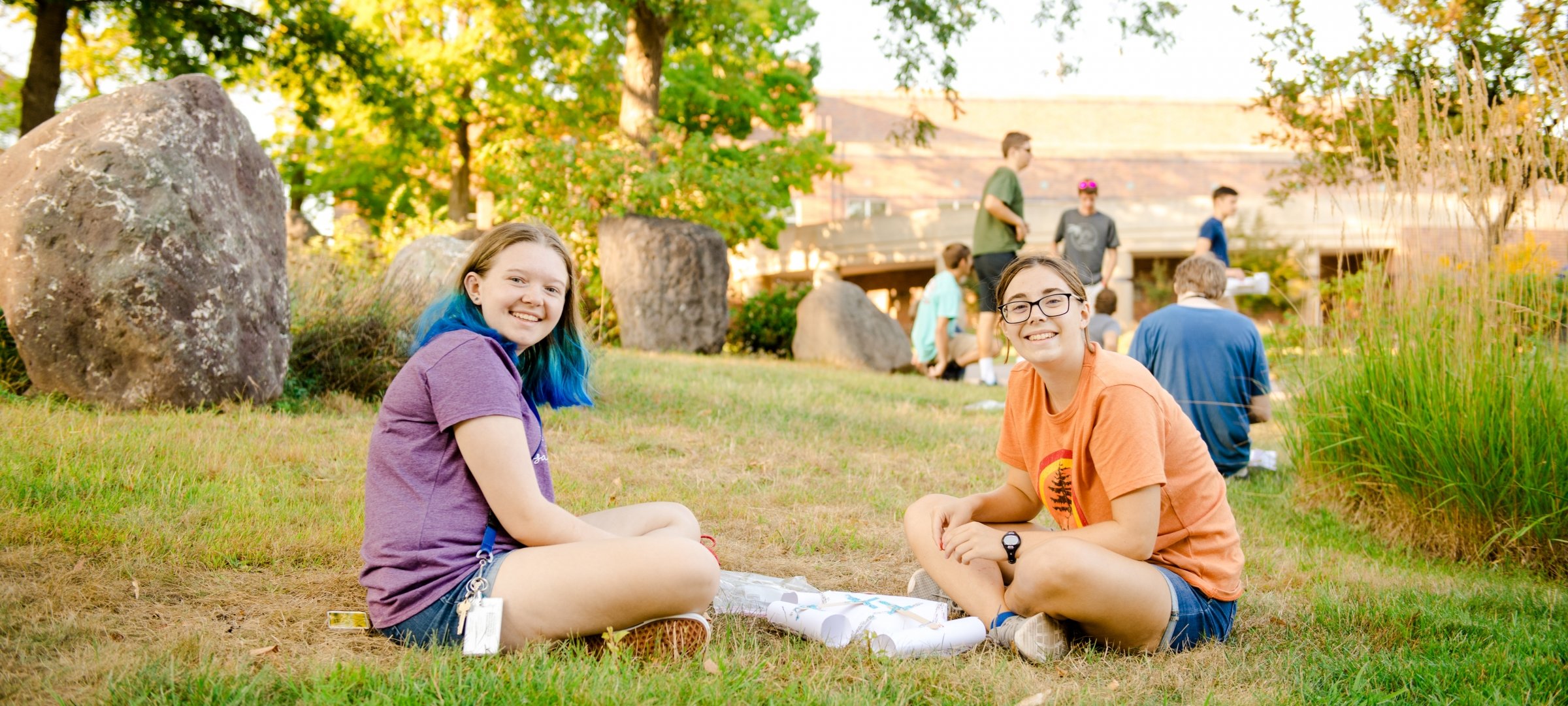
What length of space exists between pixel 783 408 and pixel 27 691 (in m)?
5.52

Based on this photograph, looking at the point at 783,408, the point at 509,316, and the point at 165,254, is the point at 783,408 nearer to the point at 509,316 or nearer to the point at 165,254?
the point at 165,254

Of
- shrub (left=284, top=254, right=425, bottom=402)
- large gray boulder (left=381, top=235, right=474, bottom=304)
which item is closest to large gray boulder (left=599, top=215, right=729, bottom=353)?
large gray boulder (left=381, top=235, right=474, bottom=304)

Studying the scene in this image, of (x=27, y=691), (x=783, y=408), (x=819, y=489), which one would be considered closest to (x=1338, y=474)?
(x=819, y=489)

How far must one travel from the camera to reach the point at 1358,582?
4012 millimetres

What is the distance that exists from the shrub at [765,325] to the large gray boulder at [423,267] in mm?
6447

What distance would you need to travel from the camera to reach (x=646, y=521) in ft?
10.8

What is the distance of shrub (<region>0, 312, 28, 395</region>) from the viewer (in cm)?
570

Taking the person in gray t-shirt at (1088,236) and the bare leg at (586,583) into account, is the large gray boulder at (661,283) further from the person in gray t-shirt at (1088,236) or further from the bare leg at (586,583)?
the bare leg at (586,583)

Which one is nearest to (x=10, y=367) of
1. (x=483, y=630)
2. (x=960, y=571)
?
(x=483, y=630)

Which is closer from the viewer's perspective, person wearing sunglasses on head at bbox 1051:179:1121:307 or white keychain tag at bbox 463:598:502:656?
white keychain tag at bbox 463:598:502:656

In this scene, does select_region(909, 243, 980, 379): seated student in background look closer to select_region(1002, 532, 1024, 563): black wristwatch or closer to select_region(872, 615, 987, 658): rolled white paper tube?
select_region(1002, 532, 1024, 563): black wristwatch

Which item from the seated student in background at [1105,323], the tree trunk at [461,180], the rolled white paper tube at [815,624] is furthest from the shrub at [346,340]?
the tree trunk at [461,180]

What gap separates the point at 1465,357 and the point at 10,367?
6.97 m

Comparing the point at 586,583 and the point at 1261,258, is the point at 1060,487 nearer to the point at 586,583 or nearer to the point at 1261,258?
the point at 586,583
